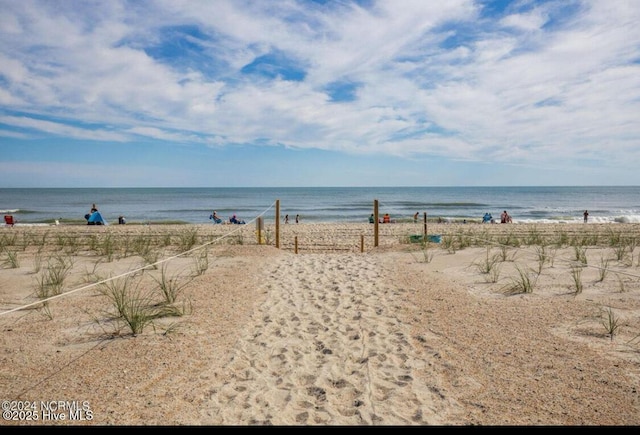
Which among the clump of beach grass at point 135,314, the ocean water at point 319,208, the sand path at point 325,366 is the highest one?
the ocean water at point 319,208

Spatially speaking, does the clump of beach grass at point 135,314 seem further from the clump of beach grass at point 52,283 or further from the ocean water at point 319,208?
the ocean water at point 319,208

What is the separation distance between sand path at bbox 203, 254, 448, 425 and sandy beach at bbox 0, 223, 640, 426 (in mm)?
18

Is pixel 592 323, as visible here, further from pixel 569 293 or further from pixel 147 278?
pixel 147 278

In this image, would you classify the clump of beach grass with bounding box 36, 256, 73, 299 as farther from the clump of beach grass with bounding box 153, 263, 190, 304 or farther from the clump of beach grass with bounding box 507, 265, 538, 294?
the clump of beach grass with bounding box 507, 265, 538, 294

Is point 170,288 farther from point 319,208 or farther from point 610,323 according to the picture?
point 319,208

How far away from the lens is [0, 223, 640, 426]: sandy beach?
122 inches

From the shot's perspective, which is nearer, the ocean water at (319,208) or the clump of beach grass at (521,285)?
A: the clump of beach grass at (521,285)

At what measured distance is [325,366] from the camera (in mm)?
3914

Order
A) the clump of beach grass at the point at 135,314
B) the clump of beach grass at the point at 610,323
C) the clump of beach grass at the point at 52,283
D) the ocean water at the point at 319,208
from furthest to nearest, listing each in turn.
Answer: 1. the ocean water at the point at 319,208
2. the clump of beach grass at the point at 52,283
3. the clump of beach grass at the point at 135,314
4. the clump of beach grass at the point at 610,323

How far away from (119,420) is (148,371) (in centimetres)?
81

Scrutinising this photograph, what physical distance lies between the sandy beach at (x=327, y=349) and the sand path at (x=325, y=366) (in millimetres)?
18

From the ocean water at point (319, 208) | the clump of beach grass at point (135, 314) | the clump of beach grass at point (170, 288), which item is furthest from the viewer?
the ocean water at point (319, 208)

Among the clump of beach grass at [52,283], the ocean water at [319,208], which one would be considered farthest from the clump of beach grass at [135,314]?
the ocean water at [319,208]

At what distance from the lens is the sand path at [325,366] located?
3.07 metres
